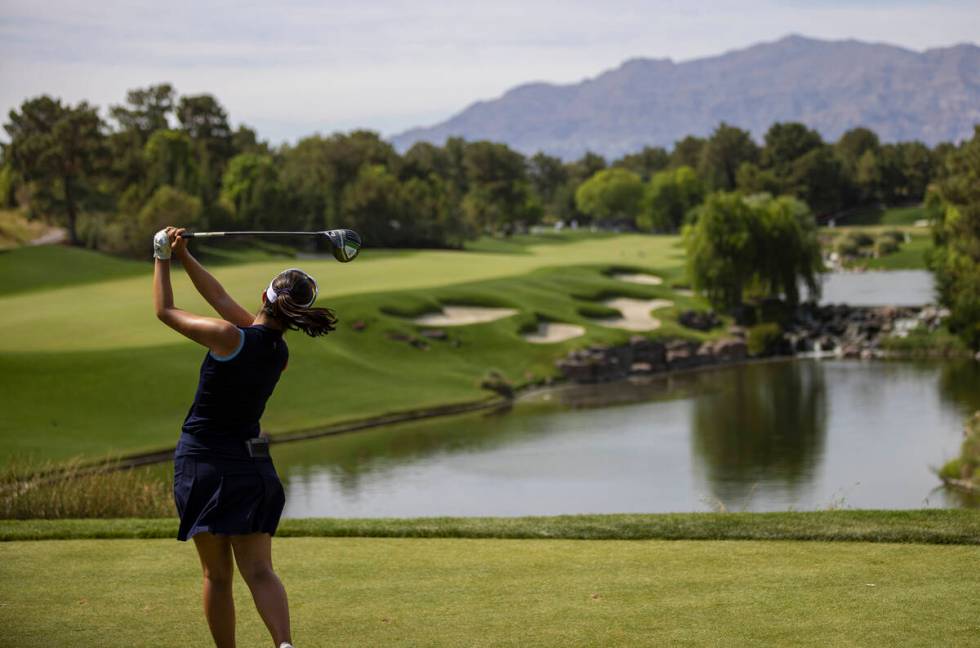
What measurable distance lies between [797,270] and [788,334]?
516 centimetres

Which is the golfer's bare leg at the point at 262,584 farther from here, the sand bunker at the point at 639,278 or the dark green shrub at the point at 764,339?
the sand bunker at the point at 639,278

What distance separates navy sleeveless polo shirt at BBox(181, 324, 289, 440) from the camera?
24.3 feet

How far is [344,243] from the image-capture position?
26.3ft

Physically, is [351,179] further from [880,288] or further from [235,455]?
[235,455]

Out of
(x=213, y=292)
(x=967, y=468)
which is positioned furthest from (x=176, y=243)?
(x=967, y=468)

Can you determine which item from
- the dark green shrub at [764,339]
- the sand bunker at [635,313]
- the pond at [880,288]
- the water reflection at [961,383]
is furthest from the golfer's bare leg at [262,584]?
the pond at [880,288]

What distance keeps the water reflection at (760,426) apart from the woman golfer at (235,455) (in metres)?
24.2

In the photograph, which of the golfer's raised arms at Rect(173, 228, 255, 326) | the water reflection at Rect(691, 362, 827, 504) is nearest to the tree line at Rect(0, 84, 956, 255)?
the water reflection at Rect(691, 362, 827, 504)

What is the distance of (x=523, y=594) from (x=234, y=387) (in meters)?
3.28

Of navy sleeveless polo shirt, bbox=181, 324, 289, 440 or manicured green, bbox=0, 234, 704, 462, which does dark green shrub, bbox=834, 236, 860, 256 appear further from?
navy sleeveless polo shirt, bbox=181, 324, 289, 440

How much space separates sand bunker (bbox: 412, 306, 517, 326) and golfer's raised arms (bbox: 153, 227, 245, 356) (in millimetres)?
49452

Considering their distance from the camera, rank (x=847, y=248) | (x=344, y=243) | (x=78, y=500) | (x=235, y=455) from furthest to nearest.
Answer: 1. (x=847, y=248)
2. (x=78, y=500)
3. (x=344, y=243)
4. (x=235, y=455)

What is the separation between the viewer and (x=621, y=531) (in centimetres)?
1283

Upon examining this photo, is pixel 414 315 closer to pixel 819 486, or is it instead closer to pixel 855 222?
pixel 819 486
